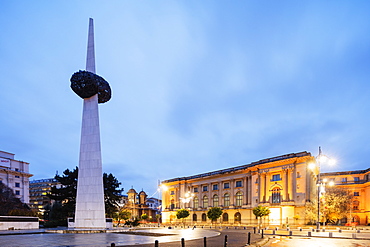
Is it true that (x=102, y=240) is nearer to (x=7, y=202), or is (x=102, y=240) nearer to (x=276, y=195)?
(x=7, y=202)

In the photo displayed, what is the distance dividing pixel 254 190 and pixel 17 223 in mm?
58341

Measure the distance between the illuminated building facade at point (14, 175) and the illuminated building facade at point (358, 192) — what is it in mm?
92461

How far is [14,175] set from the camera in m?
90.2

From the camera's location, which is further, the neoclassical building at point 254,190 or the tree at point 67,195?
the neoclassical building at point 254,190

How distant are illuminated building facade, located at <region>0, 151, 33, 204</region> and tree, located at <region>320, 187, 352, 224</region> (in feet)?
268

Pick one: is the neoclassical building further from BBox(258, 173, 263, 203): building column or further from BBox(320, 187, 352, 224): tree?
BBox(320, 187, 352, 224): tree

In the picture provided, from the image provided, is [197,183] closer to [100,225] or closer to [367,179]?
[367,179]

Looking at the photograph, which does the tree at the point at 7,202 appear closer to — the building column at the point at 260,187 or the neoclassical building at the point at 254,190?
the neoclassical building at the point at 254,190

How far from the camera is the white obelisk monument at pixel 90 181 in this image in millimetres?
31500

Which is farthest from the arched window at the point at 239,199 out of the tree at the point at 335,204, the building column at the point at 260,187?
the tree at the point at 335,204

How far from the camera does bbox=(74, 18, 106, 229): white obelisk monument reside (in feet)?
103

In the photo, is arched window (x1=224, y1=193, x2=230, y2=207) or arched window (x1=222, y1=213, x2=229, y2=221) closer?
arched window (x1=222, y1=213, x2=229, y2=221)

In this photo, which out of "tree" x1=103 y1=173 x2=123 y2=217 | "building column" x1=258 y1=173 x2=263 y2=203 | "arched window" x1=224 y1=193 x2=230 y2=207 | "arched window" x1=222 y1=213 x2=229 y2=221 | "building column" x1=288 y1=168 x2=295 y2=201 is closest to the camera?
"tree" x1=103 y1=173 x2=123 y2=217

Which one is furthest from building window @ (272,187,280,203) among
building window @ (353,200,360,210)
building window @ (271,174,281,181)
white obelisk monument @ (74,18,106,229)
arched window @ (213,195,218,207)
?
white obelisk monument @ (74,18,106,229)
